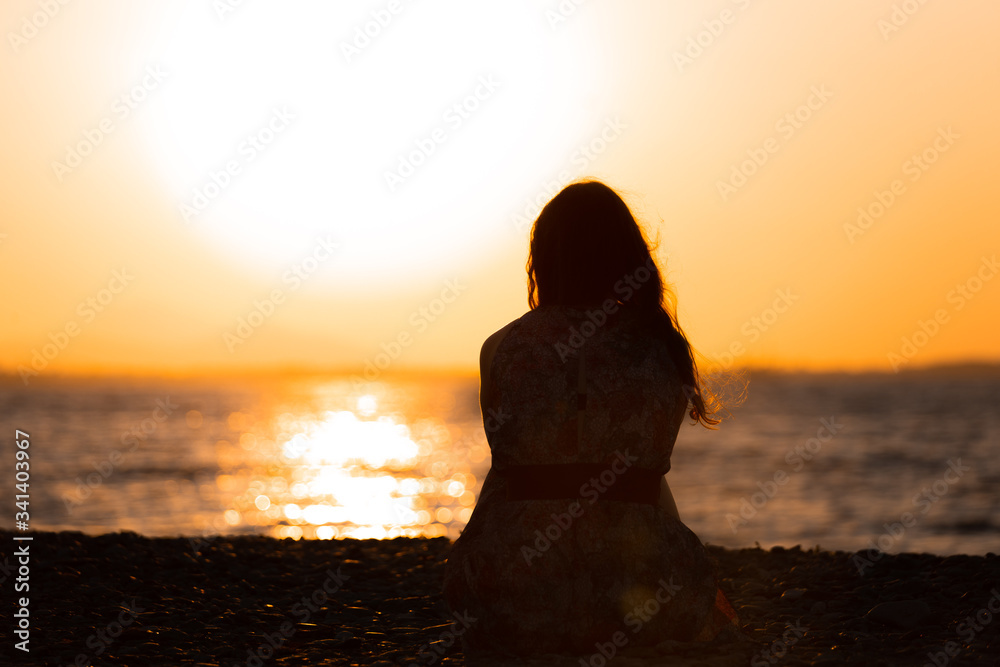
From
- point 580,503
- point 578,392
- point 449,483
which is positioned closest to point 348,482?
point 449,483

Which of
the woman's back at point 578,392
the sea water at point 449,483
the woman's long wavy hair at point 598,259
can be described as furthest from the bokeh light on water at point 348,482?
the woman's long wavy hair at point 598,259

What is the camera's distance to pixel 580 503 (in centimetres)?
492

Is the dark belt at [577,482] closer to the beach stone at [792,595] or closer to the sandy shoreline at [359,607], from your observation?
the sandy shoreline at [359,607]

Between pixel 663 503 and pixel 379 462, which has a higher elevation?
pixel 379 462

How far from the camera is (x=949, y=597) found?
283 inches

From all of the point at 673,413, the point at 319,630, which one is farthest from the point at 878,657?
the point at 319,630

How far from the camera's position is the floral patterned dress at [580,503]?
4.85 metres

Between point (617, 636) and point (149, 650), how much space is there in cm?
331

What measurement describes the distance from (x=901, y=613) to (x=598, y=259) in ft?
12.7

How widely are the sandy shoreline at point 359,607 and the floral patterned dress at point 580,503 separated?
216 millimetres

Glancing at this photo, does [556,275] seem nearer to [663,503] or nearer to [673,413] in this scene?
[673,413]

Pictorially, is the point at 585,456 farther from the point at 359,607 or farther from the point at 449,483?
the point at 449,483

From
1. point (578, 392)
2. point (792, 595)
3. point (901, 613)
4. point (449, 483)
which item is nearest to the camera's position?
point (578, 392)

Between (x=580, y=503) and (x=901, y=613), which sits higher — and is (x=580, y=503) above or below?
above
